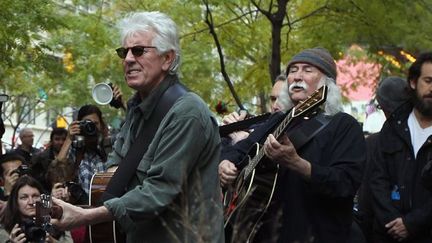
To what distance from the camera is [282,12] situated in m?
12.9

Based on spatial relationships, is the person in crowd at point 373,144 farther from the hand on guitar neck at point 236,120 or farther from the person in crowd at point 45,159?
the person in crowd at point 45,159

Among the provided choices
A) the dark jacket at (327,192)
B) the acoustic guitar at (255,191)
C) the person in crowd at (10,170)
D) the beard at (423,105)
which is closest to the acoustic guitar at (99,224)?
the acoustic guitar at (255,191)

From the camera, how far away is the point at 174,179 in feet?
14.6

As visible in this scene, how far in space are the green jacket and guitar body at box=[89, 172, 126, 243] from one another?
25 cm

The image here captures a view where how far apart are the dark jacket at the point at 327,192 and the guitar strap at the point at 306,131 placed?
0.03m

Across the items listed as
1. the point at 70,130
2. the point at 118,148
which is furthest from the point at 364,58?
the point at 118,148

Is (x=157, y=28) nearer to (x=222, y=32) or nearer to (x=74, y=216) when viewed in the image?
(x=74, y=216)

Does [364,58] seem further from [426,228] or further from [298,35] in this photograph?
[426,228]

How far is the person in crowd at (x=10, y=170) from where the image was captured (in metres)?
9.38

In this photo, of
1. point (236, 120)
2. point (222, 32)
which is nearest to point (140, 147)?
point (236, 120)

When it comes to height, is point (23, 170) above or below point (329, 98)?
below

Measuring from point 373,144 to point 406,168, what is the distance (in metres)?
0.59

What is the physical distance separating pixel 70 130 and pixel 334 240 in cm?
386

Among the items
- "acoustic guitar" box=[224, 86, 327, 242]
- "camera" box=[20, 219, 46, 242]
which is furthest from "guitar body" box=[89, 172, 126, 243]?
"camera" box=[20, 219, 46, 242]
